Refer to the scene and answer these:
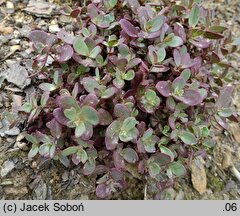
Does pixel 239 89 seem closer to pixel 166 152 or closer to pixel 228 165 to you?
pixel 228 165

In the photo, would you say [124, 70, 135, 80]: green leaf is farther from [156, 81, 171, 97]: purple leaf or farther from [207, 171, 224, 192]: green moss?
[207, 171, 224, 192]: green moss

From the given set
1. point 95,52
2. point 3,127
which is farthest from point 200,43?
point 3,127

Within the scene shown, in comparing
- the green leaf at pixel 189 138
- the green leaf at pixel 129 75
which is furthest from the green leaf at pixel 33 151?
the green leaf at pixel 189 138

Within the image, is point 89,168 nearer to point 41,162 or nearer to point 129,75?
point 41,162

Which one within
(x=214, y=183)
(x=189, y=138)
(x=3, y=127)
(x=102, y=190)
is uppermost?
(x=189, y=138)

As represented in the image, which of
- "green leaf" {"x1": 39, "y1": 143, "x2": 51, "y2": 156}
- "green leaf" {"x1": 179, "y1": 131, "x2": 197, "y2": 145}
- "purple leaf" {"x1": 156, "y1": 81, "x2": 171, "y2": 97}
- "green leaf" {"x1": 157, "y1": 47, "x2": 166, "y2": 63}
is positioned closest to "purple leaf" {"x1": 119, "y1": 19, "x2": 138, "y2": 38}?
"green leaf" {"x1": 157, "y1": 47, "x2": 166, "y2": 63}

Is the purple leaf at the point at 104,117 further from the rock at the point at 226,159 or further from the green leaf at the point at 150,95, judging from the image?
the rock at the point at 226,159

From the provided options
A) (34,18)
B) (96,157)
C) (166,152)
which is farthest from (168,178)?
(34,18)
